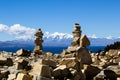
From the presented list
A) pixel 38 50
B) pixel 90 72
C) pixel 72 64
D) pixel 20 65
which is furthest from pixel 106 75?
pixel 38 50

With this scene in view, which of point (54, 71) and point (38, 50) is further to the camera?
point (38, 50)

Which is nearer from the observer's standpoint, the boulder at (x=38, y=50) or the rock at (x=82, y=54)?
the rock at (x=82, y=54)

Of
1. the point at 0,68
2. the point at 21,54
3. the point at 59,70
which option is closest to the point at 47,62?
the point at 59,70

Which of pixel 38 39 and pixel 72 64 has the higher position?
pixel 38 39

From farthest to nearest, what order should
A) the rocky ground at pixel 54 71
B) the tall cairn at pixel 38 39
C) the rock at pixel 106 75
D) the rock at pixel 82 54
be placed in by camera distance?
the tall cairn at pixel 38 39 < the rock at pixel 82 54 < the rock at pixel 106 75 < the rocky ground at pixel 54 71

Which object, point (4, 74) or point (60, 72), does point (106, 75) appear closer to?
point (60, 72)

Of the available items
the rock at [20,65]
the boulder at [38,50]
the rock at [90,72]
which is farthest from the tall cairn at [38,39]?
the rock at [90,72]

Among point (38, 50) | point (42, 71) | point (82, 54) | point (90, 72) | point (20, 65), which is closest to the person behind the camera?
point (42, 71)

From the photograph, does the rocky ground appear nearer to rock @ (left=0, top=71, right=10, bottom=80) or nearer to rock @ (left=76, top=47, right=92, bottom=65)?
rock @ (left=0, top=71, right=10, bottom=80)

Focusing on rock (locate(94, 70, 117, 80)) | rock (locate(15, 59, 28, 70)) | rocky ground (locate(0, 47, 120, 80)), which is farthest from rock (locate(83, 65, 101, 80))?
rock (locate(15, 59, 28, 70))

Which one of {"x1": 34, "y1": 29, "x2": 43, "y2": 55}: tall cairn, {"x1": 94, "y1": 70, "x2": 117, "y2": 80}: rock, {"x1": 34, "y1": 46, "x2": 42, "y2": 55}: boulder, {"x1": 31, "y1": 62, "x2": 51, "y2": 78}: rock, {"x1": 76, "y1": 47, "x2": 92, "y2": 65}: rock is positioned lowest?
{"x1": 94, "y1": 70, "x2": 117, "y2": 80}: rock

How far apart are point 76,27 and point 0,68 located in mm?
31727

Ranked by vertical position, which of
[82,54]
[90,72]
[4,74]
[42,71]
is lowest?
[90,72]

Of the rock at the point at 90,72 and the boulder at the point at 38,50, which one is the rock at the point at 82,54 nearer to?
the rock at the point at 90,72
